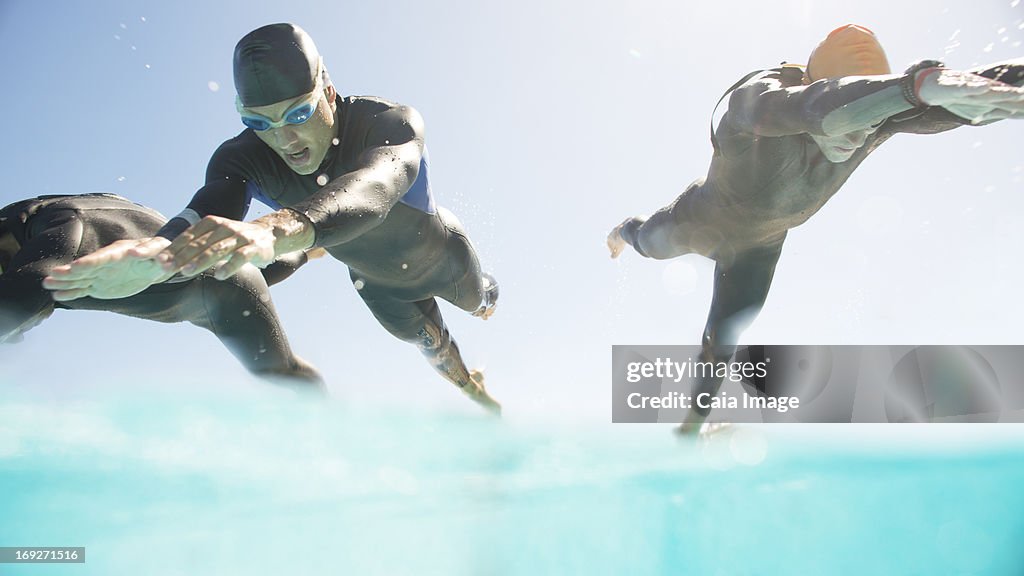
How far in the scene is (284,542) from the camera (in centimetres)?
895

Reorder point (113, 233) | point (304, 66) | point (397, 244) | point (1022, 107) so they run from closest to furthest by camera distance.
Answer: point (1022, 107) < point (304, 66) < point (113, 233) < point (397, 244)

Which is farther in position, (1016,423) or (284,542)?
(1016,423)

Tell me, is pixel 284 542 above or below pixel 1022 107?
below

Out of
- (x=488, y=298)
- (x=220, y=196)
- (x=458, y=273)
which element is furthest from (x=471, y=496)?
(x=220, y=196)

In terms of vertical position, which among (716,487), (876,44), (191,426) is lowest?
(716,487)

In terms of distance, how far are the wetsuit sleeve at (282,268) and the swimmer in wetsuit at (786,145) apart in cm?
321

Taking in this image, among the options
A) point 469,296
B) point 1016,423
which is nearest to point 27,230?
point 469,296

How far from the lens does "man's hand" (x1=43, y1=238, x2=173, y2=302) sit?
159cm

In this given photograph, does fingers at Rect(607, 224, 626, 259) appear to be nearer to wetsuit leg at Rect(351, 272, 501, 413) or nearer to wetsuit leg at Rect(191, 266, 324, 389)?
wetsuit leg at Rect(351, 272, 501, 413)

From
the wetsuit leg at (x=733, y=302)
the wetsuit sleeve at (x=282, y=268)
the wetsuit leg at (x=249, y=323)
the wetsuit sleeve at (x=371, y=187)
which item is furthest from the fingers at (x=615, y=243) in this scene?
the wetsuit leg at (x=249, y=323)

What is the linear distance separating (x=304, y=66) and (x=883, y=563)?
9899 millimetres

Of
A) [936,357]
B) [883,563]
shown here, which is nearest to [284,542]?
[883,563]

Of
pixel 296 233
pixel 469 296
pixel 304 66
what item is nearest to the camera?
pixel 296 233

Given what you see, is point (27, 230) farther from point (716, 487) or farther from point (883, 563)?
point (883, 563)
